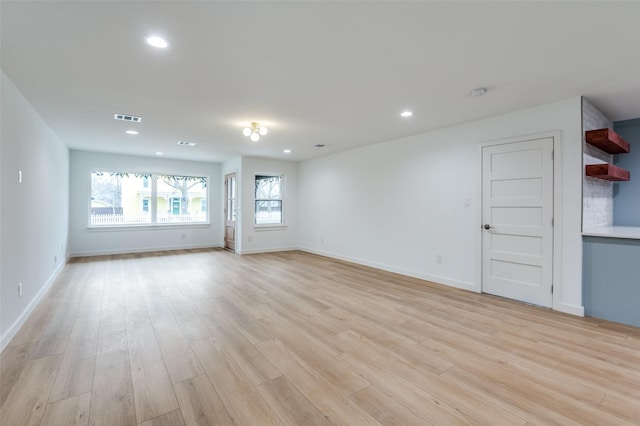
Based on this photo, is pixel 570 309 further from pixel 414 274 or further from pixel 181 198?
pixel 181 198

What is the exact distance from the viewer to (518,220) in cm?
380

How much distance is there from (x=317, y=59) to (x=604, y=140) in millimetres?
3383

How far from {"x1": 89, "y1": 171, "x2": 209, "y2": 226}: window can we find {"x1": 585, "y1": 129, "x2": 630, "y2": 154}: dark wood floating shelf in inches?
325

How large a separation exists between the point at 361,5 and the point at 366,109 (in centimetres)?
198

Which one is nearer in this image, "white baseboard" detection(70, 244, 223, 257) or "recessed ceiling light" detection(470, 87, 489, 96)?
"recessed ceiling light" detection(470, 87, 489, 96)

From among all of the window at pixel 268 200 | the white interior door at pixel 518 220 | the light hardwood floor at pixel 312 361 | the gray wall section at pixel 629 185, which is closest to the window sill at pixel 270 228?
the window at pixel 268 200

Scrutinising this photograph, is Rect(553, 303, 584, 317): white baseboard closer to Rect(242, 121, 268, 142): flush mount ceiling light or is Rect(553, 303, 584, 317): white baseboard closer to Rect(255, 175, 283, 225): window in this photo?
Rect(242, 121, 268, 142): flush mount ceiling light

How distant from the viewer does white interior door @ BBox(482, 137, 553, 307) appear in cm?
354

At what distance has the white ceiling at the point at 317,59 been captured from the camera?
187 cm

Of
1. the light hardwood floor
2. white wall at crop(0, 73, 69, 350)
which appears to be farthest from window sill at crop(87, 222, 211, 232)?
the light hardwood floor

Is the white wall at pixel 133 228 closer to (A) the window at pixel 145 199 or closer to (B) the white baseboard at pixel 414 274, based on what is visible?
(A) the window at pixel 145 199

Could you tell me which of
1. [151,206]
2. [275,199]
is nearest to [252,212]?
[275,199]

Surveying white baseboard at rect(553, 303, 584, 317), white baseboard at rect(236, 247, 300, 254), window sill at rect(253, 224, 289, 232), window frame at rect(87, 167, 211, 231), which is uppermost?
window frame at rect(87, 167, 211, 231)

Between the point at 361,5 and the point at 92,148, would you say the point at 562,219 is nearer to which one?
the point at 361,5
